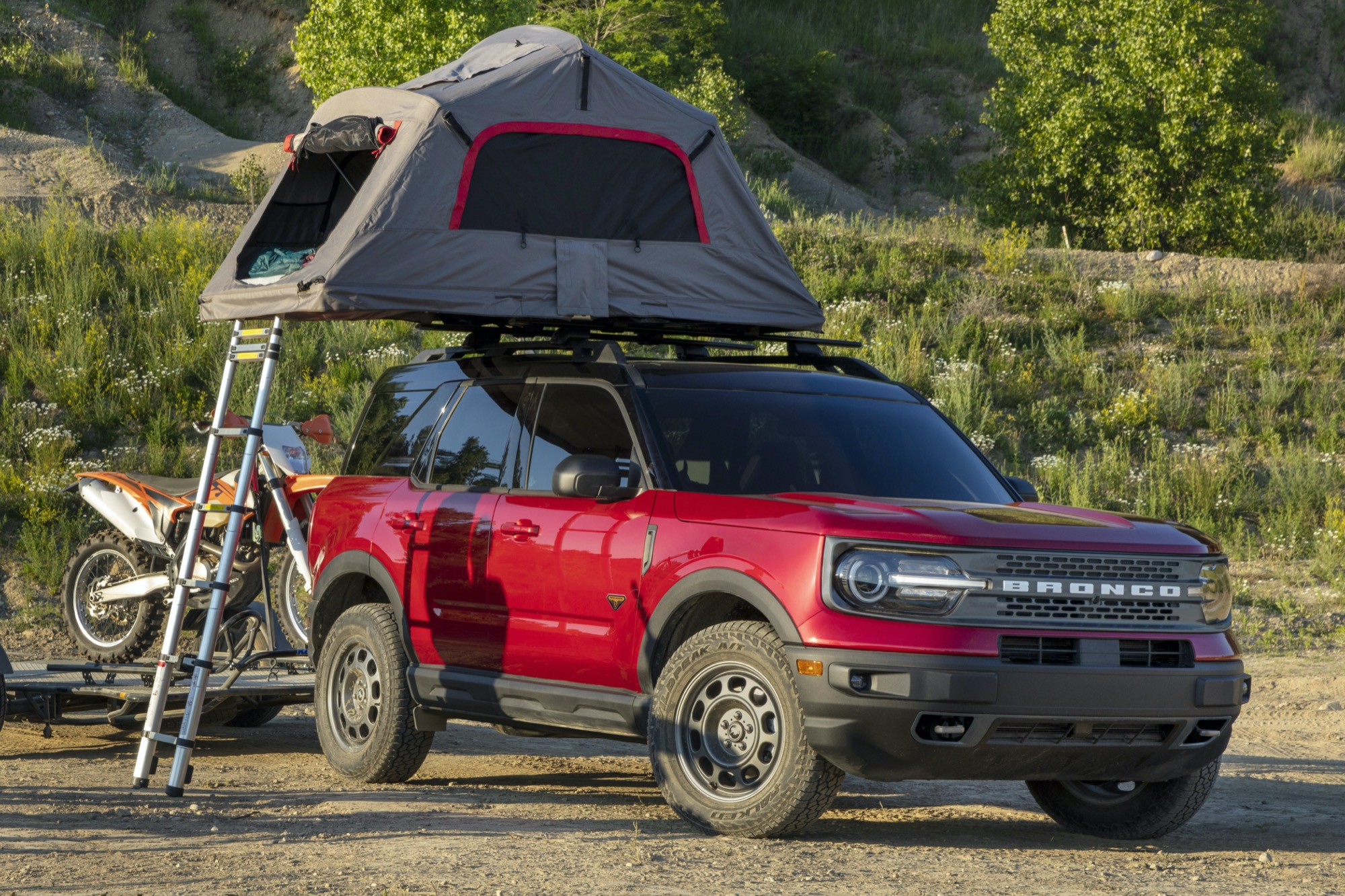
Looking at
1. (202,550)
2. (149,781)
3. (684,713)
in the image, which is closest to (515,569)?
(684,713)

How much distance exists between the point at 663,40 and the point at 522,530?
39.9 m

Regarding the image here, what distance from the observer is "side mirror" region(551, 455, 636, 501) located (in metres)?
6.60

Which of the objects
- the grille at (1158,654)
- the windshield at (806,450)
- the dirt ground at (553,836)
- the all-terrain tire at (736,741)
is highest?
the windshield at (806,450)

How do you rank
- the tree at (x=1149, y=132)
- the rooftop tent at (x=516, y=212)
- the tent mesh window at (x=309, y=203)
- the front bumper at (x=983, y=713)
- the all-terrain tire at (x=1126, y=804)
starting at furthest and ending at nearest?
the tree at (x=1149, y=132) < the tent mesh window at (x=309, y=203) < the rooftop tent at (x=516, y=212) < the all-terrain tire at (x=1126, y=804) < the front bumper at (x=983, y=713)

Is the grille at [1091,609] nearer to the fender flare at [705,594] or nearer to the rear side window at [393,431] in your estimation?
the fender flare at [705,594]

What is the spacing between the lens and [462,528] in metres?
7.59

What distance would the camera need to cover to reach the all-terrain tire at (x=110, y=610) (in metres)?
10.6

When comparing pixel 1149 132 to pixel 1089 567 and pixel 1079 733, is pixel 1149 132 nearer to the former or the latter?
pixel 1089 567

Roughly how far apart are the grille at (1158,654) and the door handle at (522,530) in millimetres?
2629

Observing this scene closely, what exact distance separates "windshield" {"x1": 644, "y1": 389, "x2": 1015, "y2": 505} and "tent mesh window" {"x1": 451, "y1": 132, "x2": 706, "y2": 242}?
5.09 feet

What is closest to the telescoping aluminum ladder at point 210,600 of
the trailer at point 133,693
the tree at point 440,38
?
the trailer at point 133,693

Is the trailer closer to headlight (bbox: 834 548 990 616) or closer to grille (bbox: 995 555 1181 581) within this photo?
headlight (bbox: 834 548 990 616)

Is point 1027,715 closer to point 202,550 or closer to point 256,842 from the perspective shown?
point 256,842

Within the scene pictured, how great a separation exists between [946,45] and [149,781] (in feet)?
184
